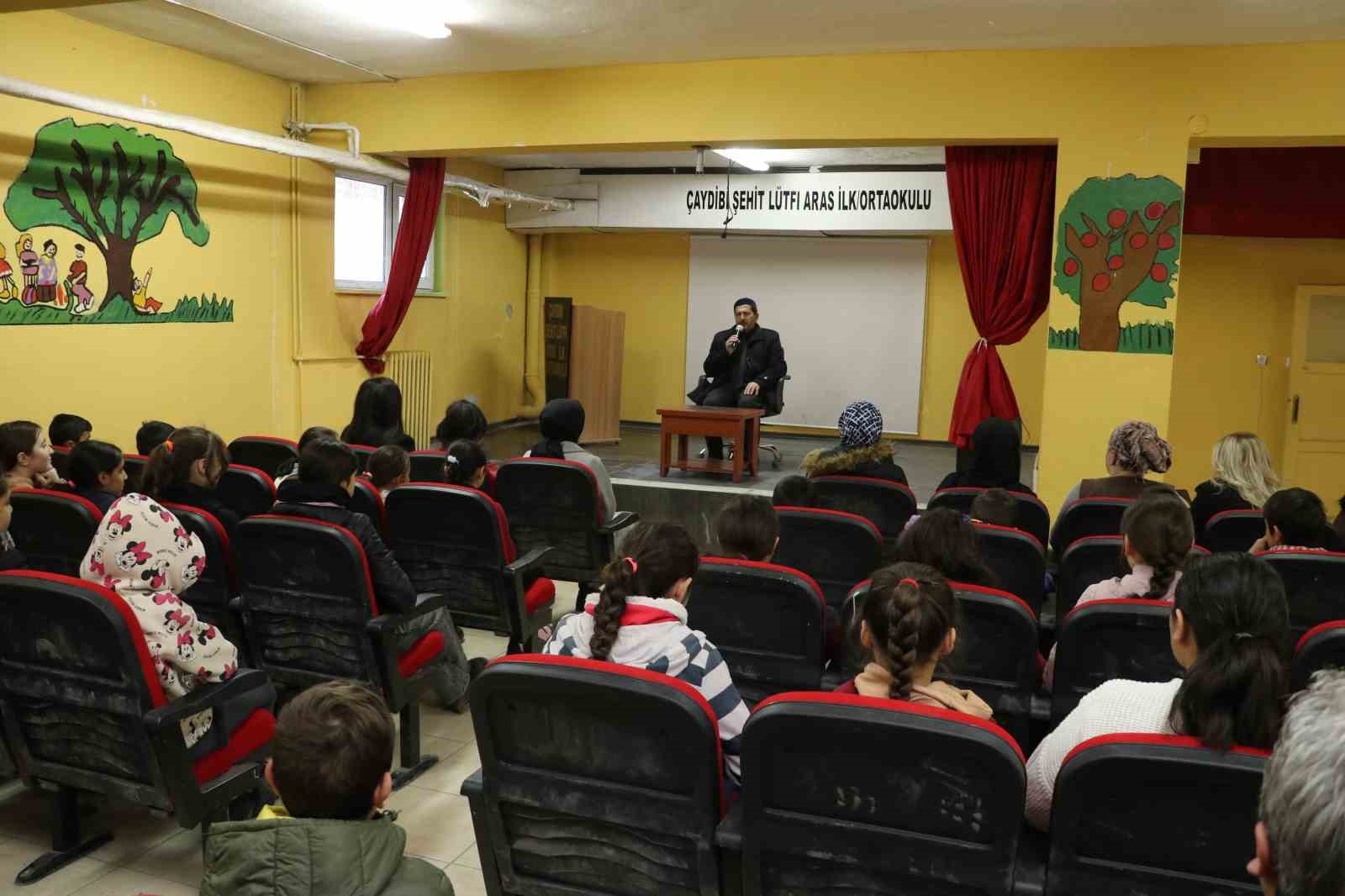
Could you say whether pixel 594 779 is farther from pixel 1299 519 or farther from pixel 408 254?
pixel 408 254

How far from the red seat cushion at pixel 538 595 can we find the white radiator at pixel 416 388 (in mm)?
4598

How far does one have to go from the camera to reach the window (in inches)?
311

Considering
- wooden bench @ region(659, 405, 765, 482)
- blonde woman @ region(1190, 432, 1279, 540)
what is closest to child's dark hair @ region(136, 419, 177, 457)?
wooden bench @ region(659, 405, 765, 482)

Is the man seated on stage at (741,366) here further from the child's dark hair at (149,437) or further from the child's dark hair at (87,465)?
the child's dark hair at (87,465)

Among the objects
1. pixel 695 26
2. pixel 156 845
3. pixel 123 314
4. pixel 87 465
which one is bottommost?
pixel 156 845

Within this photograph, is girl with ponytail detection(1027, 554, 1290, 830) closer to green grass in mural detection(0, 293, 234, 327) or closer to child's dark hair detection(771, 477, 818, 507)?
child's dark hair detection(771, 477, 818, 507)

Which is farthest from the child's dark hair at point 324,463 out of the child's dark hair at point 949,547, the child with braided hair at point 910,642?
the child with braided hair at point 910,642

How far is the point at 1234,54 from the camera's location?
5.29 m

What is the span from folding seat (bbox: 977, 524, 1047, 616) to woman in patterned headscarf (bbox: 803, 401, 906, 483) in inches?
50.3

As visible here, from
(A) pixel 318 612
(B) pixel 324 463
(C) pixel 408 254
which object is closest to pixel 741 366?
(C) pixel 408 254

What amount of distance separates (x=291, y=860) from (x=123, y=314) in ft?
17.6

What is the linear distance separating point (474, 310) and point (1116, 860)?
8848 millimetres

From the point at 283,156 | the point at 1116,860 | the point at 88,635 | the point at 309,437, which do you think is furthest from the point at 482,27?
the point at 1116,860

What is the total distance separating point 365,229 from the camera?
8141mm
